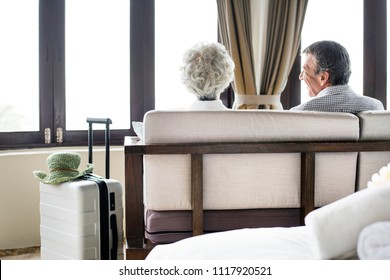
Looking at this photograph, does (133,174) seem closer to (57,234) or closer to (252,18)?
(57,234)

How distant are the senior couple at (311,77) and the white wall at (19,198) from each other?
1299 millimetres

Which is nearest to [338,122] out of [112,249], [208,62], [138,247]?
[208,62]

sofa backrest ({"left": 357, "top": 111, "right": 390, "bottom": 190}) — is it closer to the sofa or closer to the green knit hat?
the sofa

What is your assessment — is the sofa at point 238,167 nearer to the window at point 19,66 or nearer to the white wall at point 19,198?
the white wall at point 19,198

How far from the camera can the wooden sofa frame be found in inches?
75.7

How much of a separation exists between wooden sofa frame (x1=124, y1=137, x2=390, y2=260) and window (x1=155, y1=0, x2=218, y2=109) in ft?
5.74

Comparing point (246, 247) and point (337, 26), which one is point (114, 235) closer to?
point (246, 247)

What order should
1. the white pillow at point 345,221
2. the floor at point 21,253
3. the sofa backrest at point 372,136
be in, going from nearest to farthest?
1. the white pillow at point 345,221
2. the sofa backrest at point 372,136
3. the floor at point 21,253

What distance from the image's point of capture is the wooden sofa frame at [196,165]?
1.92 metres

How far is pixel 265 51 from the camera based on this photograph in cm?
362

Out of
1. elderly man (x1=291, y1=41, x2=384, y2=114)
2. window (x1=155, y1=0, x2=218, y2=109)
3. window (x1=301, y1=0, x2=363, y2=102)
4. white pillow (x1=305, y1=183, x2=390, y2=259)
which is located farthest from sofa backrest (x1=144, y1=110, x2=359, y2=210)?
window (x1=301, y1=0, x2=363, y2=102)

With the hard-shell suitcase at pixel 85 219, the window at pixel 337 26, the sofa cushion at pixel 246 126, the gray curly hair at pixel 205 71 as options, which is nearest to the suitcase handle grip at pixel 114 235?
the hard-shell suitcase at pixel 85 219

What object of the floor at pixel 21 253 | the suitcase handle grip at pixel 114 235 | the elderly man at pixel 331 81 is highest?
the elderly man at pixel 331 81

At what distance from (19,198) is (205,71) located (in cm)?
148
